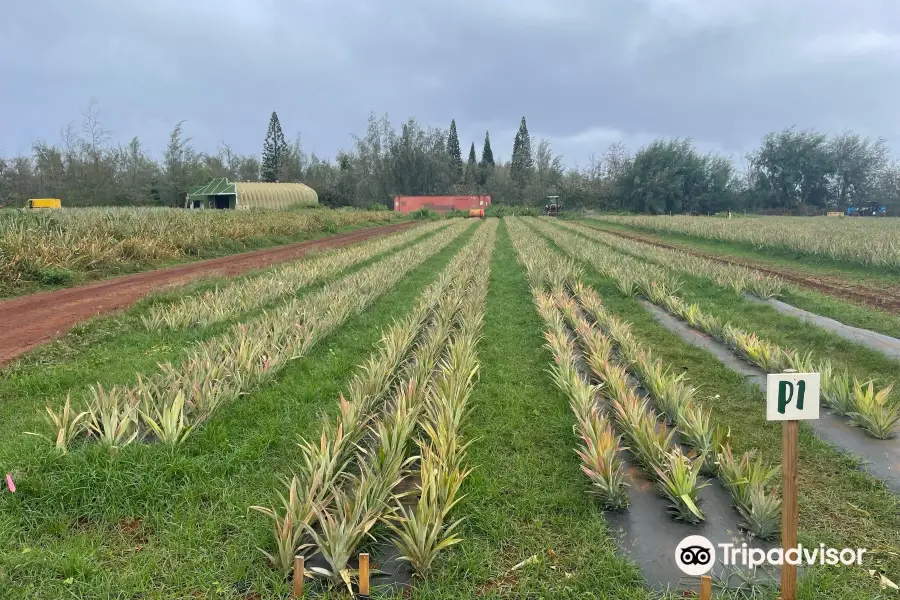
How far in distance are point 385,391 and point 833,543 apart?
124 inches

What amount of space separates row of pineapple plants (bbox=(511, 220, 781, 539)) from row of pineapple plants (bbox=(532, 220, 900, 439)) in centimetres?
105

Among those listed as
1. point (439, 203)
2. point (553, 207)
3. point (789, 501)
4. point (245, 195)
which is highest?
point (439, 203)

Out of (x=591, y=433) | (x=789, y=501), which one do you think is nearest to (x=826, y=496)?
(x=591, y=433)

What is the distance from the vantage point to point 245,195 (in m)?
44.8

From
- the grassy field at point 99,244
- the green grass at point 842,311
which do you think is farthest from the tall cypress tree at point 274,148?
the green grass at point 842,311

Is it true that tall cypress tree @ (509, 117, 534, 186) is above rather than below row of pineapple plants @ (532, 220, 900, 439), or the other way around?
above

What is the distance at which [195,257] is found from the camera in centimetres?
1443

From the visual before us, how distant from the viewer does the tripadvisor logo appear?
7.61ft

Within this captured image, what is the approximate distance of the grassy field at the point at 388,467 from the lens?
7.52 ft

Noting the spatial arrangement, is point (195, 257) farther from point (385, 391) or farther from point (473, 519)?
point (473, 519)

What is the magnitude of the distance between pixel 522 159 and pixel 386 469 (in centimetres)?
7994

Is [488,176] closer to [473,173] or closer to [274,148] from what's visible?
[473,173]

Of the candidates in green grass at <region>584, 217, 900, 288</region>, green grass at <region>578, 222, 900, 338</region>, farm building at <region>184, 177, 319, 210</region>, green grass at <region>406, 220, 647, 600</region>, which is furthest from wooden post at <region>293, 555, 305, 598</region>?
farm building at <region>184, 177, 319, 210</region>

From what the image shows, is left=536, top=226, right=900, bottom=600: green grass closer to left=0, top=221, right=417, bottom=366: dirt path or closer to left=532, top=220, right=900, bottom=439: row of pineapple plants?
left=532, top=220, right=900, bottom=439: row of pineapple plants
